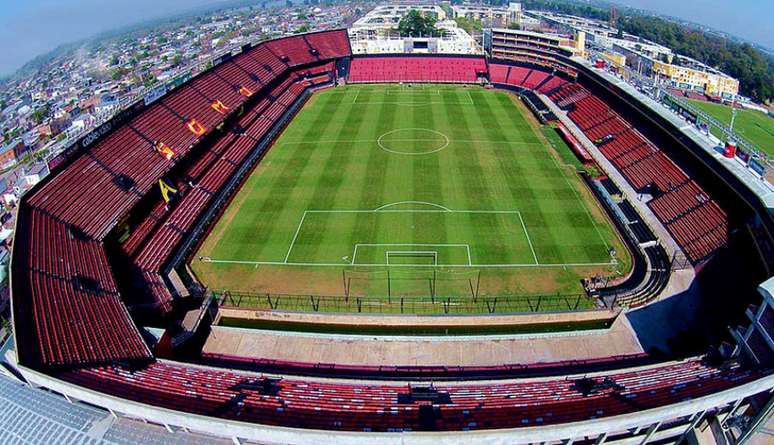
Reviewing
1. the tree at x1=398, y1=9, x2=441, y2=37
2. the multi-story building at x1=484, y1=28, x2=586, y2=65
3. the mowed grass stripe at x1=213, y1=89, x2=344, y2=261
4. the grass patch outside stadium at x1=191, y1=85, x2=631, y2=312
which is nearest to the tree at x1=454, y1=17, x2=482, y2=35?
the tree at x1=398, y1=9, x2=441, y2=37

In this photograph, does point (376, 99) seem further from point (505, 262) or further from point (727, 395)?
point (727, 395)

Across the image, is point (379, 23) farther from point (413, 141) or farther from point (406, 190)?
point (406, 190)

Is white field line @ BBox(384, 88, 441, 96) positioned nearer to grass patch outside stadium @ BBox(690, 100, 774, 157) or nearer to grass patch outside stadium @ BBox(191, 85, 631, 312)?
grass patch outside stadium @ BBox(191, 85, 631, 312)

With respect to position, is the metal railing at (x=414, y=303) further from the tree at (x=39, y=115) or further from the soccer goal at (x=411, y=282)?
the tree at (x=39, y=115)

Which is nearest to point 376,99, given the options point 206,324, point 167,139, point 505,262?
point 167,139

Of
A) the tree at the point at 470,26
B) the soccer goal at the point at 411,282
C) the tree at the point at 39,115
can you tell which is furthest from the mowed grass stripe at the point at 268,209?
the tree at the point at 470,26

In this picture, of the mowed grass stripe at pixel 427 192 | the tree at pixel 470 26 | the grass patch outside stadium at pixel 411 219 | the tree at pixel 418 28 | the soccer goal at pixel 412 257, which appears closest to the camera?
the grass patch outside stadium at pixel 411 219
